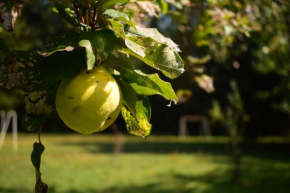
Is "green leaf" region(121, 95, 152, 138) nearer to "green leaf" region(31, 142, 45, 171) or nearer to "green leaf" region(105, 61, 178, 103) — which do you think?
"green leaf" region(105, 61, 178, 103)

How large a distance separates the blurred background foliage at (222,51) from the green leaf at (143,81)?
187mm

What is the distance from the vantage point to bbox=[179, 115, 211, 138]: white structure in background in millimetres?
19672

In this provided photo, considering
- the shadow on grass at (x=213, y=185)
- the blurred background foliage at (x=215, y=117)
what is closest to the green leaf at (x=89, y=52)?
the blurred background foliage at (x=215, y=117)

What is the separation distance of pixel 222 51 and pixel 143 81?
399cm

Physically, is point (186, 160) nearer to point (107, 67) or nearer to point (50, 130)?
point (107, 67)

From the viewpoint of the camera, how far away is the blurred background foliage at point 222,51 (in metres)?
2.38

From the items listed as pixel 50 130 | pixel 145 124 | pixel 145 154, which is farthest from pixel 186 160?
pixel 50 130

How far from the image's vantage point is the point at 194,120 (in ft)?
67.9

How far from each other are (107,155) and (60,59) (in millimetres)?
11029

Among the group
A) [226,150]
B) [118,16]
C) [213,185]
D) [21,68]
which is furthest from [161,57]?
[226,150]

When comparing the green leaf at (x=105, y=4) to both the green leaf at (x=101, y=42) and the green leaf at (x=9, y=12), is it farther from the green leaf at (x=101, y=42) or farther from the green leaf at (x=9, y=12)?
the green leaf at (x=9, y=12)

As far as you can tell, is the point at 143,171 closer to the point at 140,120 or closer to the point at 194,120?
the point at 140,120

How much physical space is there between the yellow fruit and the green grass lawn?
5.44 m

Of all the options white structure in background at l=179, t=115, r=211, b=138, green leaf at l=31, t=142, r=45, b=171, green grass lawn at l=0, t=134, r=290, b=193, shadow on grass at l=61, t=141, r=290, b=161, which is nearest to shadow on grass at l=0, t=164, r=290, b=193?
green grass lawn at l=0, t=134, r=290, b=193
